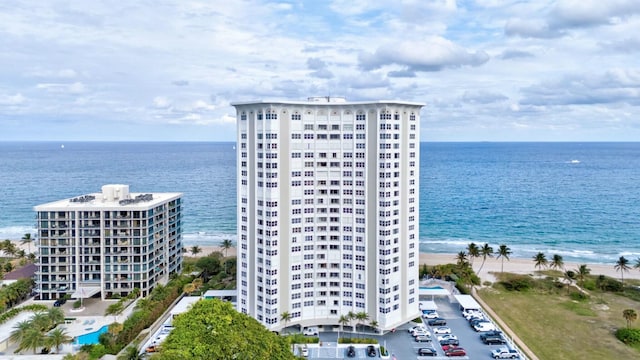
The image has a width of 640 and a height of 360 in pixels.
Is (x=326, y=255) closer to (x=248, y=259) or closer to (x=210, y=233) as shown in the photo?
(x=248, y=259)

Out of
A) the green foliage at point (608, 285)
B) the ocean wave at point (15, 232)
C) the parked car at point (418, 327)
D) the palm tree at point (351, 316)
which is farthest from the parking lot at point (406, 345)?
the ocean wave at point (15, 232)

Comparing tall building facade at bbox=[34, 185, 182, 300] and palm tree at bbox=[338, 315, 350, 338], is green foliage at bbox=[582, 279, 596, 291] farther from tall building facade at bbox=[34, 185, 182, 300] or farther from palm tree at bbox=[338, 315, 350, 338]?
tall building facade at bbox=[34, 185, 182, 300]

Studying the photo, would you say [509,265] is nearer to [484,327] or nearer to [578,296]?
[578,296]

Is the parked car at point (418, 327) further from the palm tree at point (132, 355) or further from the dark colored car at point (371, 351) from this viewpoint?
the palm tree at point (132, 355)

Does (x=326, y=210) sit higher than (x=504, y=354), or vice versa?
(x=326, y=210)

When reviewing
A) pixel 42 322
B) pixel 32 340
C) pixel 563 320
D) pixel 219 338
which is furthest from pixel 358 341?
pixel 42 322
